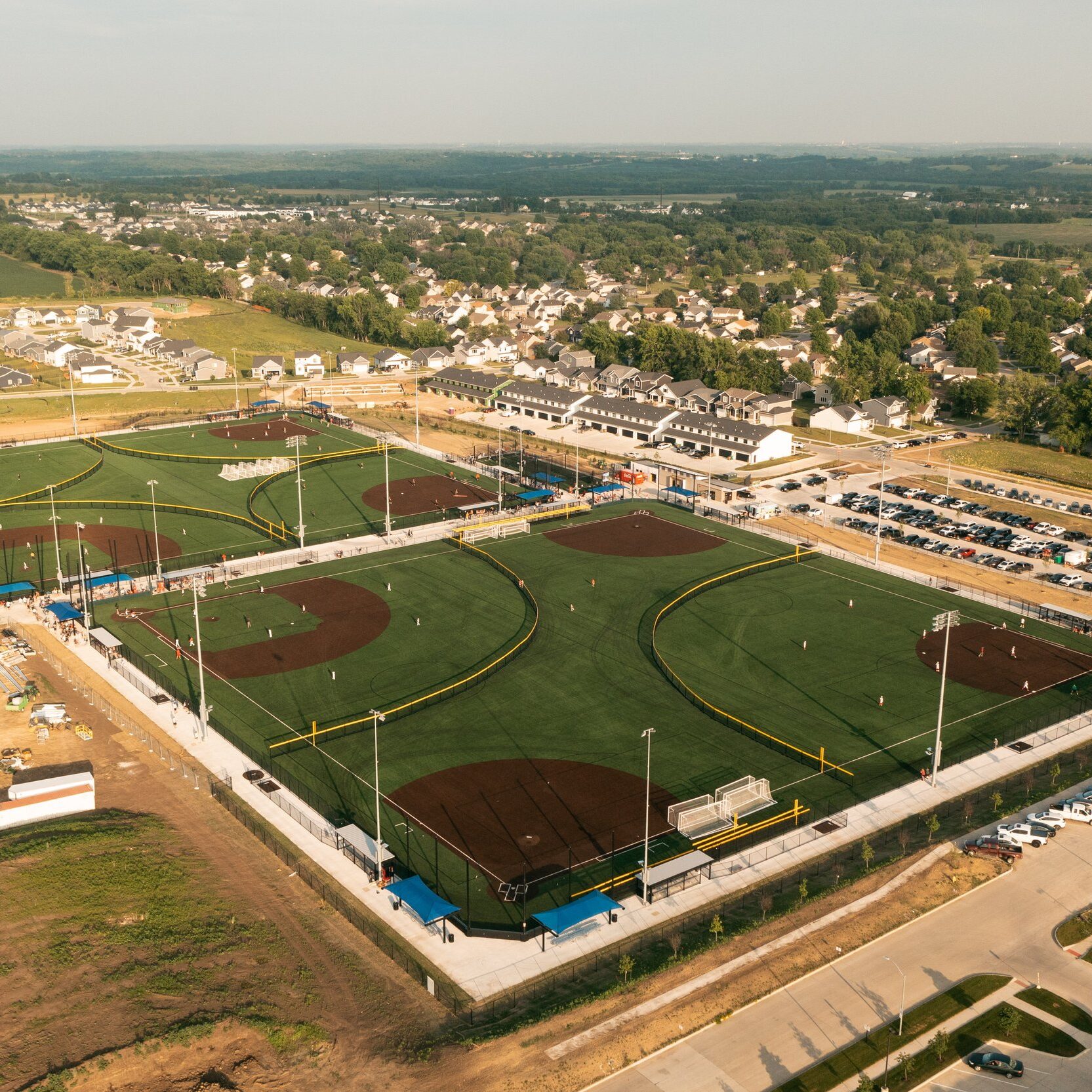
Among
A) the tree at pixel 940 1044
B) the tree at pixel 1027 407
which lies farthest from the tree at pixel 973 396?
the tree at pixel 940 1044

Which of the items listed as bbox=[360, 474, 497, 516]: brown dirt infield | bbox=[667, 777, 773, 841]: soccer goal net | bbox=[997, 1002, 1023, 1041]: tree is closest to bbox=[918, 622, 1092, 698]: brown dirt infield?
bbox=[667, 777, 773, 841]: soccer goal net

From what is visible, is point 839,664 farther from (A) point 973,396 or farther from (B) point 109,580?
(A) point 973,396

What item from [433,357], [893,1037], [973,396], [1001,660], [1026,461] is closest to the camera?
[893,1037]

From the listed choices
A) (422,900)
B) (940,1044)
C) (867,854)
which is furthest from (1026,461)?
(422,900)

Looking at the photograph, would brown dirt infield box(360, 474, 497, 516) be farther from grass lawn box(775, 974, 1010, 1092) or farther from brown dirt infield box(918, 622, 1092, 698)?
grass lawn box(775, 974, 1010, 1092)

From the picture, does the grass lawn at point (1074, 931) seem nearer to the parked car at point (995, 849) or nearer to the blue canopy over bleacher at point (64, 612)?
the parked car at point (995, 849)

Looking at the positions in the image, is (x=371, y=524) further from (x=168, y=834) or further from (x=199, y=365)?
(x=199, y=365)
